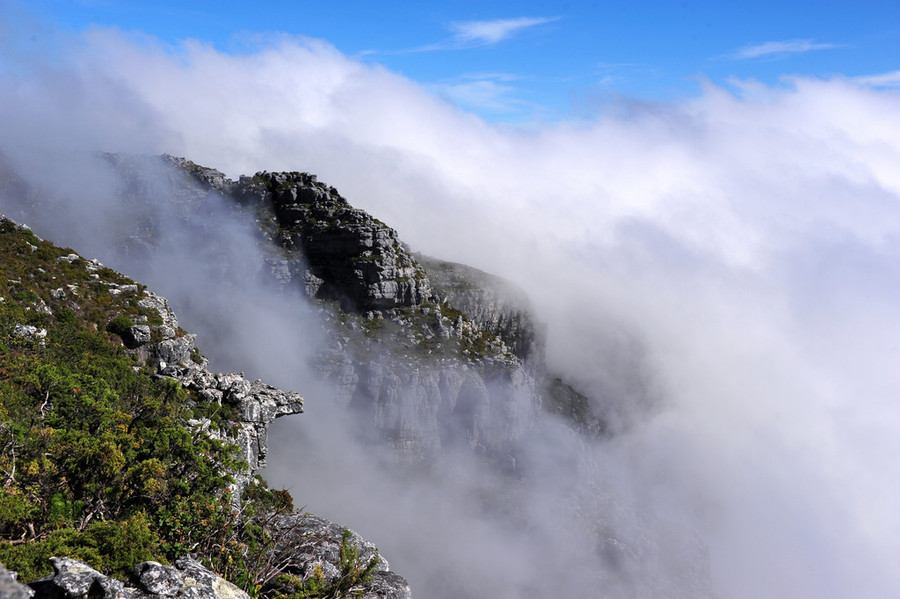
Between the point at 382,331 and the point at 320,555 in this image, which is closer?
the point at 320,555

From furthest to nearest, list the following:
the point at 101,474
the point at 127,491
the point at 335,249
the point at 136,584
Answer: the point at 335,249 < the point at 101,474 < the point at 127,491 < the point at 136,584

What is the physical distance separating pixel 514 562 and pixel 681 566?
2329 inches

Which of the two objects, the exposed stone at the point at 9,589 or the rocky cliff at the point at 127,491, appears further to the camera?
the rocky cliff at the point at 127,491

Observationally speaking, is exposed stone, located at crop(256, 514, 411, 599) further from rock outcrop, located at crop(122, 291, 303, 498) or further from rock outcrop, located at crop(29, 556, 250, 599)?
rock outcrop, located at crop(122, 291, 303, 498)

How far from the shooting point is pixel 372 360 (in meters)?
Result: 134

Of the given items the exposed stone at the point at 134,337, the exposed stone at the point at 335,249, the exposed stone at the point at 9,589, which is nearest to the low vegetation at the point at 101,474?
the exposed stone at the point at 9,589

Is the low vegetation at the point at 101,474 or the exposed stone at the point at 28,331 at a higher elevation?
the exposed stone at the point at 28,331

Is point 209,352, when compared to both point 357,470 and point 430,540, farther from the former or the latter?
point 430,540

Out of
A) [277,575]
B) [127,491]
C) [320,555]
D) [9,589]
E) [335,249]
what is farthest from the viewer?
[335,249]

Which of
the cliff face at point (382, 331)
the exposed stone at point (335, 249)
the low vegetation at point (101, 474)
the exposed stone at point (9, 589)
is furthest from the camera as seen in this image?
the exposed stone at point (335, 249)

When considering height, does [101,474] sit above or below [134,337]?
below

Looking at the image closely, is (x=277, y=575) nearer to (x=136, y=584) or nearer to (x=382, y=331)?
(x=136, y=584)

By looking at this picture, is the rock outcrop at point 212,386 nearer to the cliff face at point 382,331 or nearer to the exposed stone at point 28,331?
the exposed stone at point 28,331

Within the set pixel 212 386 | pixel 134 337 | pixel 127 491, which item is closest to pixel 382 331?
pixel 134 337
